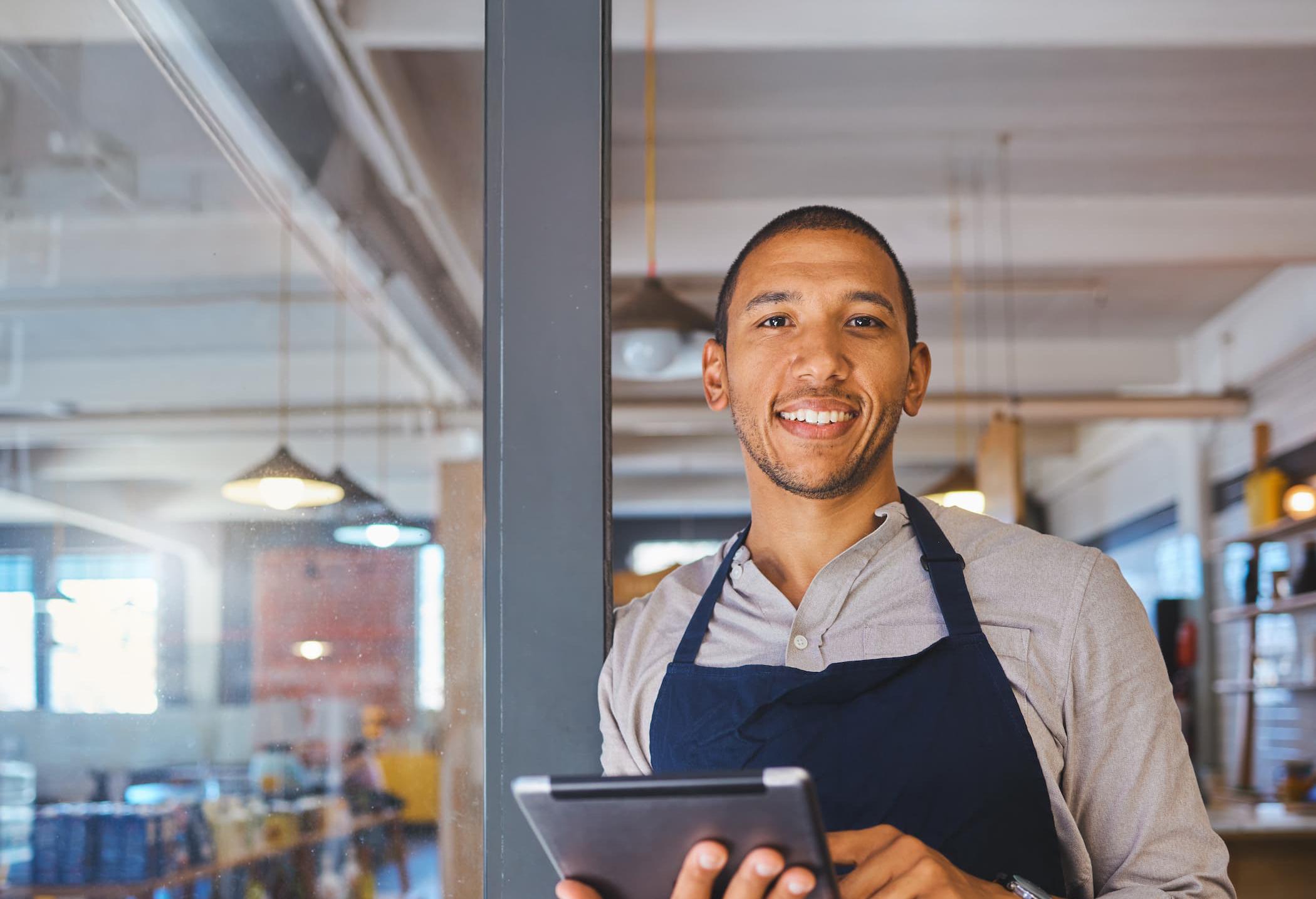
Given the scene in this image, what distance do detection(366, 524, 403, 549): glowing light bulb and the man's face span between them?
52 centimetres

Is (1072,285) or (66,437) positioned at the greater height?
(1072,285)

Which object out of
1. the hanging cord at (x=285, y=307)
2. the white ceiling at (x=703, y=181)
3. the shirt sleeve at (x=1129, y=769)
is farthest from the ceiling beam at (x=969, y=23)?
the shirt sleeve at (x=1129, y=769)

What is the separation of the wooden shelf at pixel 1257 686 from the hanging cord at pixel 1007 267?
2.13 metres

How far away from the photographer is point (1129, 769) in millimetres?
1373

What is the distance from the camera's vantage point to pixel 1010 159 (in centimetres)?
596

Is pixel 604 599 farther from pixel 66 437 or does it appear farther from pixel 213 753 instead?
pixel 66 437

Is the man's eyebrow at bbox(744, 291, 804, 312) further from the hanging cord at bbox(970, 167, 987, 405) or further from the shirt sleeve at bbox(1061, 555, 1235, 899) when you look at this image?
the hanging cord at bbox(970, 167, 987, 405)

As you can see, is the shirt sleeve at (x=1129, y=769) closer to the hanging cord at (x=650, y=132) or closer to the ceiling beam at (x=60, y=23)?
the ceiling beam at (x=60, y=23)

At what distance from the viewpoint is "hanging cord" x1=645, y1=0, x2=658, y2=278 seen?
420cm

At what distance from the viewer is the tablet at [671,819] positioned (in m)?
1.00

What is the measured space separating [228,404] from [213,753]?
2724mm

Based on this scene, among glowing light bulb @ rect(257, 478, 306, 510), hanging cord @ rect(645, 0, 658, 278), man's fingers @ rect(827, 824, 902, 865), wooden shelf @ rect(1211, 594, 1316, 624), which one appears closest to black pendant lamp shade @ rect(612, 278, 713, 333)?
hanging cord @ rect(645, 0, 658, 278)

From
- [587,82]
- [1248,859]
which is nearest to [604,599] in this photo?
[587,82]

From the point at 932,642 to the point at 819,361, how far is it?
1.16 ft
